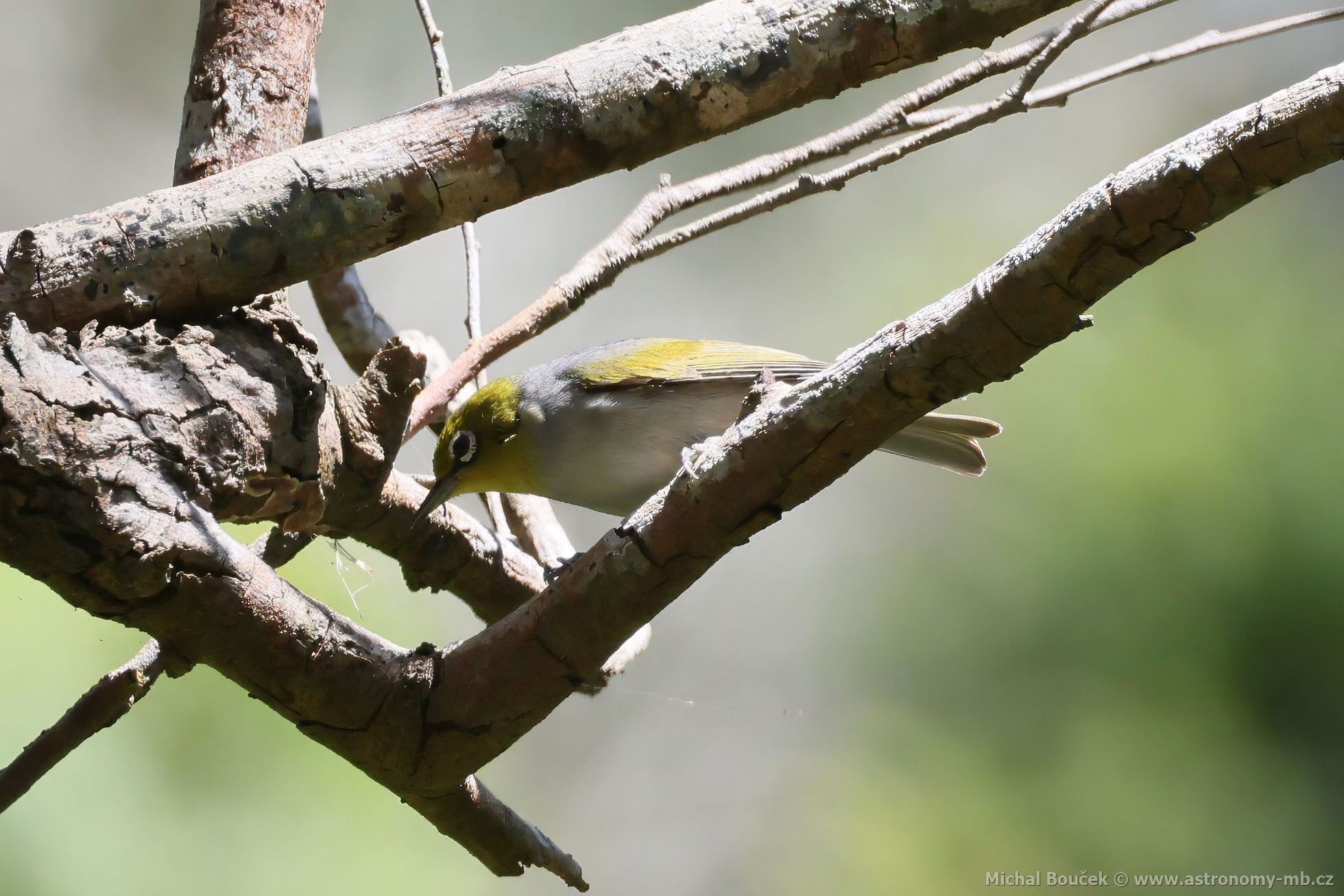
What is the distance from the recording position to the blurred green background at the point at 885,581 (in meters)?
3.86

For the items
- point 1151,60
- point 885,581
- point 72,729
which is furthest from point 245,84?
point 885,581

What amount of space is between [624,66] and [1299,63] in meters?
4.29

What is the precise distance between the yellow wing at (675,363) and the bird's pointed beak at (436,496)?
0.43 metres

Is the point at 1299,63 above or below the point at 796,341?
above

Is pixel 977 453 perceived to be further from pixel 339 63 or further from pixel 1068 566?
pixel 339 63

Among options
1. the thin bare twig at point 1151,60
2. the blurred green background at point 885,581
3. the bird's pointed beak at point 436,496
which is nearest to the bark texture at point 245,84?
the bird's pointed beak at point 436,496

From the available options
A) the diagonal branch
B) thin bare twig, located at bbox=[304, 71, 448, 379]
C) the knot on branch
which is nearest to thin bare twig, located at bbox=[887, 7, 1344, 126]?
the diagonal branch

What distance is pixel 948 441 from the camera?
7.78ft

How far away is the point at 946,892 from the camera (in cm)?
411

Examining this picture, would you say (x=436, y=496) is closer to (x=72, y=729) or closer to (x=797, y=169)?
(x=72, y=729)

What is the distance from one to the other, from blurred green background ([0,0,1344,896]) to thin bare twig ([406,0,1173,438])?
1.69 m

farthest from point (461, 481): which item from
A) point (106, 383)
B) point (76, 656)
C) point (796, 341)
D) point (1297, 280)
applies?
point (1297, 280)

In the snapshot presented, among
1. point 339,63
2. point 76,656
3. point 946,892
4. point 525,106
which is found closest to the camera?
point 525,106

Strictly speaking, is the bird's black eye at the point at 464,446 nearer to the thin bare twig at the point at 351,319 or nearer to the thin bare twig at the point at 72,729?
the thin bare twig at the point at 351,319
